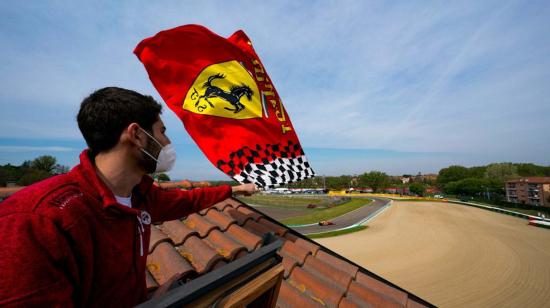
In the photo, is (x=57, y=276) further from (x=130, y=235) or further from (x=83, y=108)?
(x=83, y=108)

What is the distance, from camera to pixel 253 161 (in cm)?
433

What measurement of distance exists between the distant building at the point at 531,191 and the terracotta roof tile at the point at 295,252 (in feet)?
300

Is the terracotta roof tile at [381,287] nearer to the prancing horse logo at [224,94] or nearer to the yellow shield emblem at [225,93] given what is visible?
the yellow shield emblem at [225,93]

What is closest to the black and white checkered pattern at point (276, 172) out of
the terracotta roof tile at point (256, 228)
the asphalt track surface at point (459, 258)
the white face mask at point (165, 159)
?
the terracotta roof tile at point (256, 228)

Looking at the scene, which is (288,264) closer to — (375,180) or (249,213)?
(249,213)

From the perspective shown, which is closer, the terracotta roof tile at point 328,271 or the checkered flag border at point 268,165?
the terracotta roof tile at point 328,271

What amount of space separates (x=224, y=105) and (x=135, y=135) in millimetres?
2870

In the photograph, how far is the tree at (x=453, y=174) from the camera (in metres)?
123

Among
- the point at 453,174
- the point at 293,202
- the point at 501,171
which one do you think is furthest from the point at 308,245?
the point at 453,174

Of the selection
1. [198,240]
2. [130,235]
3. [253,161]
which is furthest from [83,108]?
[253,161]

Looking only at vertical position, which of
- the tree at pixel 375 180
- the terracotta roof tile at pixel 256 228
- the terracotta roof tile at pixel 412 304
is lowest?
the terracotta roof tile at pixel 412 304

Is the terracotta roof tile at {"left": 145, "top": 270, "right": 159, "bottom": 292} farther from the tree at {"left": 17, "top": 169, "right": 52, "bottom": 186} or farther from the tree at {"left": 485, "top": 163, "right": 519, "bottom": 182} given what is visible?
the tree at {"left": 485, "top": 163, "right": 519, "bottom": 182}

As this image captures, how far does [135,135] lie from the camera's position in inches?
66.1

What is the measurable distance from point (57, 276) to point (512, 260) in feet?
98.3
